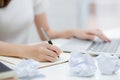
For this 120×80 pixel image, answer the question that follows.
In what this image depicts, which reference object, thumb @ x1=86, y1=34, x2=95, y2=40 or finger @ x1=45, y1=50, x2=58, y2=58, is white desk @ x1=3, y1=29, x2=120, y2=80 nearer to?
finger @ x1=45, y1=50, x2=58, y2=58

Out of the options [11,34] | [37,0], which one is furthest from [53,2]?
[11,34]

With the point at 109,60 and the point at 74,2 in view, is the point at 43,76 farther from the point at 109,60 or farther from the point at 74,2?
the point at 74,2

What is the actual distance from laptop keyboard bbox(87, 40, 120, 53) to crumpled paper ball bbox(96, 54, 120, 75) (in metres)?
0.25

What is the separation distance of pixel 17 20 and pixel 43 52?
21.8 inches

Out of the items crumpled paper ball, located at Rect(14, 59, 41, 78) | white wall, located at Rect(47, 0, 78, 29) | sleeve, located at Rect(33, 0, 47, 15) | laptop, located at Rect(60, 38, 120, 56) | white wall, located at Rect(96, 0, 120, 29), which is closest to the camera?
crumpled paper ball, located at Rect(14, 59, 41, 78)

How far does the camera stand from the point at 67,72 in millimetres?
921

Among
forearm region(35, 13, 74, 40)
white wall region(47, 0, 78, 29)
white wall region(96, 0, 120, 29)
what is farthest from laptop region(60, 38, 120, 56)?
white wall region(96, 0, 120, 29)

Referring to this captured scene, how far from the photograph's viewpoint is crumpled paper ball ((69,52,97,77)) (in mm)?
865

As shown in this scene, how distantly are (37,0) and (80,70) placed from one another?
2.92 ft

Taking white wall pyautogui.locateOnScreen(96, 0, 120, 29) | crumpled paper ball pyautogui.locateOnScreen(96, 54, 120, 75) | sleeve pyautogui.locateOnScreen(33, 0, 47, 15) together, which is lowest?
white wall pyautogui.locateOnScreen(96, 0, 120, 29)

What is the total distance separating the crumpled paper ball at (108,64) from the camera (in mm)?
869

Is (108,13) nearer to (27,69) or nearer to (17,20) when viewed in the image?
(17,20)

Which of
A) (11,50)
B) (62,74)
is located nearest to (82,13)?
(11,50)

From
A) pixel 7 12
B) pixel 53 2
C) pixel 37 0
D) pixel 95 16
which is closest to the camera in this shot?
pixel 7 12
